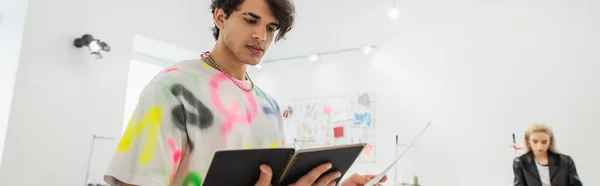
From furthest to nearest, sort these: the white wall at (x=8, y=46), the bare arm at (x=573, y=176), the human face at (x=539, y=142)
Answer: the human face at (x=539, y=142) < the bare arm at (x=573, y=176) < the white wall at (x=8, y=46)

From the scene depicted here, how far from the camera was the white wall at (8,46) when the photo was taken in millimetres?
2658

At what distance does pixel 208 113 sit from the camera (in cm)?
80

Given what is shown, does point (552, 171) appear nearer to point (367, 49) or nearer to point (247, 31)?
point (367, 49)

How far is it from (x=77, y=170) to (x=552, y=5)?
352 centimetres

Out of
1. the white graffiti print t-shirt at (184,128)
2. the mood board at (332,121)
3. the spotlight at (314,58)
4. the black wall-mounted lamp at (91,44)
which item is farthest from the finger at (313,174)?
the spotlight at (314,58)

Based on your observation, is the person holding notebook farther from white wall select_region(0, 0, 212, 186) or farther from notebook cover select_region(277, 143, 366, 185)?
white wall select_region(0, 0, 212, 186)

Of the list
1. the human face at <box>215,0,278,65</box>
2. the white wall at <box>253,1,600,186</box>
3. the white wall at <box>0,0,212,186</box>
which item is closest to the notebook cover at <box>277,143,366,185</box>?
the human face at <box>215,0,278,65</box>

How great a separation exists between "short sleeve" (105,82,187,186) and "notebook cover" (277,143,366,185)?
192 mm

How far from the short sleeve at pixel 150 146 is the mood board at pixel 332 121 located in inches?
123

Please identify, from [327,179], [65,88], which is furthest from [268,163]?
[65,88]

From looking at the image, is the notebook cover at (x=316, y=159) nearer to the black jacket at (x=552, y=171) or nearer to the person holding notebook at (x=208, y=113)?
the person holding notebook at (x=208, y=113)

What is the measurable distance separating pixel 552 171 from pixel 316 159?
8.94ft

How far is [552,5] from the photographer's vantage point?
3.29 meters

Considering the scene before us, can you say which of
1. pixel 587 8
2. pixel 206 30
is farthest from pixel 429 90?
pixel 206 30
